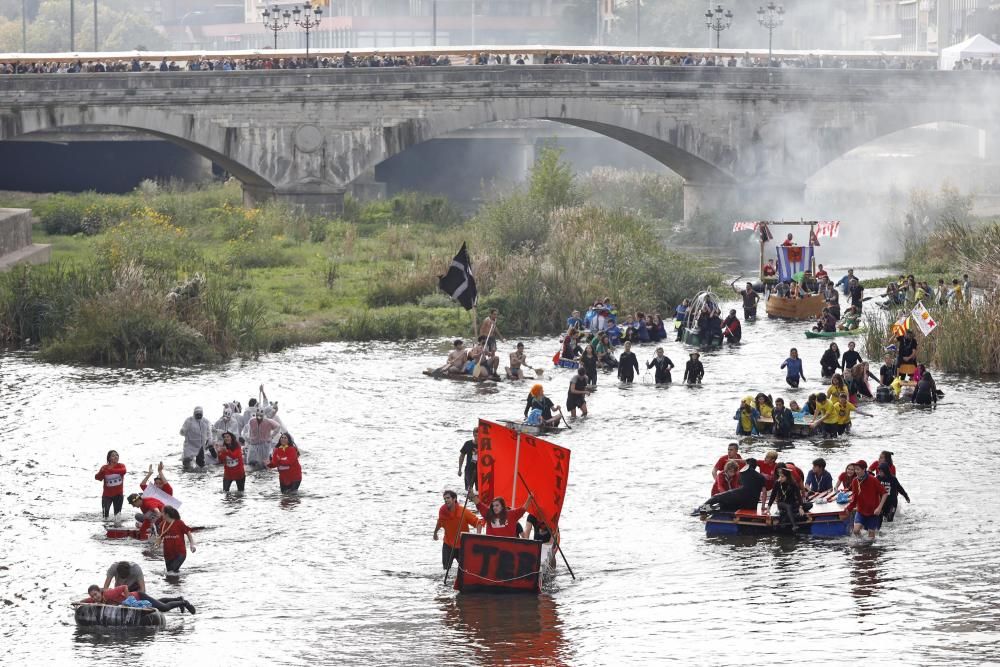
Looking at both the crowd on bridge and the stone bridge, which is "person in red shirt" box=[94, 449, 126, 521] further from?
the crowd on bridge

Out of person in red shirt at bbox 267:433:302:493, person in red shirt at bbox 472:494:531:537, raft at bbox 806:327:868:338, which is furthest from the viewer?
raft at bbox 806:327:868:338

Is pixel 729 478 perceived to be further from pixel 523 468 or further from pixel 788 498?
pixel 523 468

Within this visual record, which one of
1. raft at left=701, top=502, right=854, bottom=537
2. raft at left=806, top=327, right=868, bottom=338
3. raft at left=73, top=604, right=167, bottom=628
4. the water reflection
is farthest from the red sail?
raft at left=806, top=327, right=868, bottom=338

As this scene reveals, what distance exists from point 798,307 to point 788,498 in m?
25.4

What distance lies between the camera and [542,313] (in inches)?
1978

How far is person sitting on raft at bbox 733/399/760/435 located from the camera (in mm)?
35188

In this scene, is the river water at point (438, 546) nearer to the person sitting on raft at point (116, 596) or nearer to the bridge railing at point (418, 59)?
the person sitting on raft at point (116, 596)

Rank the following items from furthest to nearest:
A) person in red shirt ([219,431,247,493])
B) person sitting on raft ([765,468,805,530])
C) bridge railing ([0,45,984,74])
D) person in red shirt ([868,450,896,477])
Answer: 1. bridge railing ([0,45,984,74])
2. person in red shirt ([219,431,247,493])
3. person in red shirt ([868,450,896,477])
4. person sitting on raft ([765,468,805,530])

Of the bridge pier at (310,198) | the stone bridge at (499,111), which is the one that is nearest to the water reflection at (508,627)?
the stone bridge at (499,111)

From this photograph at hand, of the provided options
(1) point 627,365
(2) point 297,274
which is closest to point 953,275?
(1) point 627,365

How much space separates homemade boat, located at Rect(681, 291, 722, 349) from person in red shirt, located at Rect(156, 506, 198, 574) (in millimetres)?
24017

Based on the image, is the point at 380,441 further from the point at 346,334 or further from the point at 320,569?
the point at 346,334

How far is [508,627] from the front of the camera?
76.8 ft

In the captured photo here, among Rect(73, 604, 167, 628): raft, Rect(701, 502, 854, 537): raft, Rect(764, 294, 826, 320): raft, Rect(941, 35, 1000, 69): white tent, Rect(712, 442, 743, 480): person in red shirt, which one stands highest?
Rect(941, 35, 1000, 69): white tent
